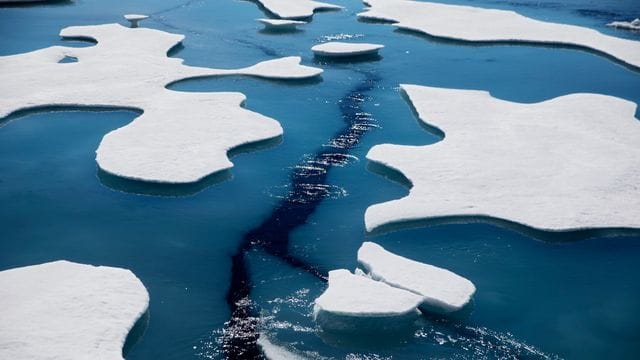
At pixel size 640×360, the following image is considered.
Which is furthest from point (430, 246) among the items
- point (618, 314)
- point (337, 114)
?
point (337, 114)

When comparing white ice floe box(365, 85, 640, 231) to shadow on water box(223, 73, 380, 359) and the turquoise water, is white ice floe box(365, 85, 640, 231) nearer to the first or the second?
the turquoise water

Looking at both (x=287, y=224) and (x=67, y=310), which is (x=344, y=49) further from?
(x=67, y=310)

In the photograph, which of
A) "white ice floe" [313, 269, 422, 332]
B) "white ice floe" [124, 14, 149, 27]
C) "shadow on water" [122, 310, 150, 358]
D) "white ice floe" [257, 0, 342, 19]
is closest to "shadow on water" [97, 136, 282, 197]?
"shadow on water" [122, 310, 150, 358]

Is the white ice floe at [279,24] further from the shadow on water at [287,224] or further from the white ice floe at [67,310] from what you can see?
the white ice floe at [67,310]

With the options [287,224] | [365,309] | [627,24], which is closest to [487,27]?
[627,24]

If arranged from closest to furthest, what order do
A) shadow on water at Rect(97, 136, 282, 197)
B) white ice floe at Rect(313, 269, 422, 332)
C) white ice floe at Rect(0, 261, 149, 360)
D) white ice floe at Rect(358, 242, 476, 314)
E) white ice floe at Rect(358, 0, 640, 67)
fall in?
1. white ice floe at Rect(0, 261, 149, 360)
2. white ice floe at Rect(313, 269, 422, 332)
3. white ice floe at Rect(358, 242, 476, 314)
4. shadow on water at Rect(97, 136, 282, 197)
5. white ice floe at Rect(358, 0, 640, 67)

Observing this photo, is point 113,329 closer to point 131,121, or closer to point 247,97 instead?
point 131,121
